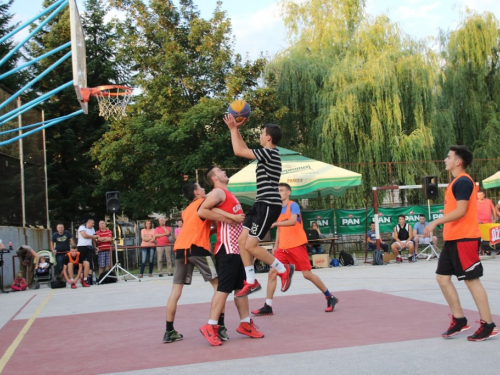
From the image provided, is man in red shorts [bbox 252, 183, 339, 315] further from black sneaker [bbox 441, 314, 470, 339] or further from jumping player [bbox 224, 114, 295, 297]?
black sneaker [bbox 441, 314, 470, 339]

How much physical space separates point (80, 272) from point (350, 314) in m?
11.3

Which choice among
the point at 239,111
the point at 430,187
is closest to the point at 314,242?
the point at 430,187

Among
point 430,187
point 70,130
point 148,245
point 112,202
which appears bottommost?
point 148,245

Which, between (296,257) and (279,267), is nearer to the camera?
(279,267)

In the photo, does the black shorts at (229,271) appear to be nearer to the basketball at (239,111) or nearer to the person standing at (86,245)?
the basketball at (239,111)

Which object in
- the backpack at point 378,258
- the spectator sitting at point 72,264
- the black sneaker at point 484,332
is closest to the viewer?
the black sneaker at point 484,332

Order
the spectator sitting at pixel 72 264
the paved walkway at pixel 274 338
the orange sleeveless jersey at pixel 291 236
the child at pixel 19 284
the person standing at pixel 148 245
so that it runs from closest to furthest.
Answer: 1. the paved walkway at pixel 274 338
2. the orange sleeveless jersey at pixel 291 236
3. the child at pixel 19 284
4. the spectator sitting at pixel 72 264
5. the person standing at pixel 148 245

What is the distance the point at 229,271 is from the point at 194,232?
0.77m

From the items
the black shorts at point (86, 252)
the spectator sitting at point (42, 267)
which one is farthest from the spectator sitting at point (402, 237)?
the spectator sitting at point (42, 267)

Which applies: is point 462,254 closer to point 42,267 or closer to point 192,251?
point 192,251

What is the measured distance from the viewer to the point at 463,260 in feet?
20.5

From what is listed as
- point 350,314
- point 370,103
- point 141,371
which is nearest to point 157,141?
point 370,103

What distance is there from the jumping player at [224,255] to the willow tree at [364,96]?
61.1ft

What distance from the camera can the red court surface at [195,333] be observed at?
615 cm
